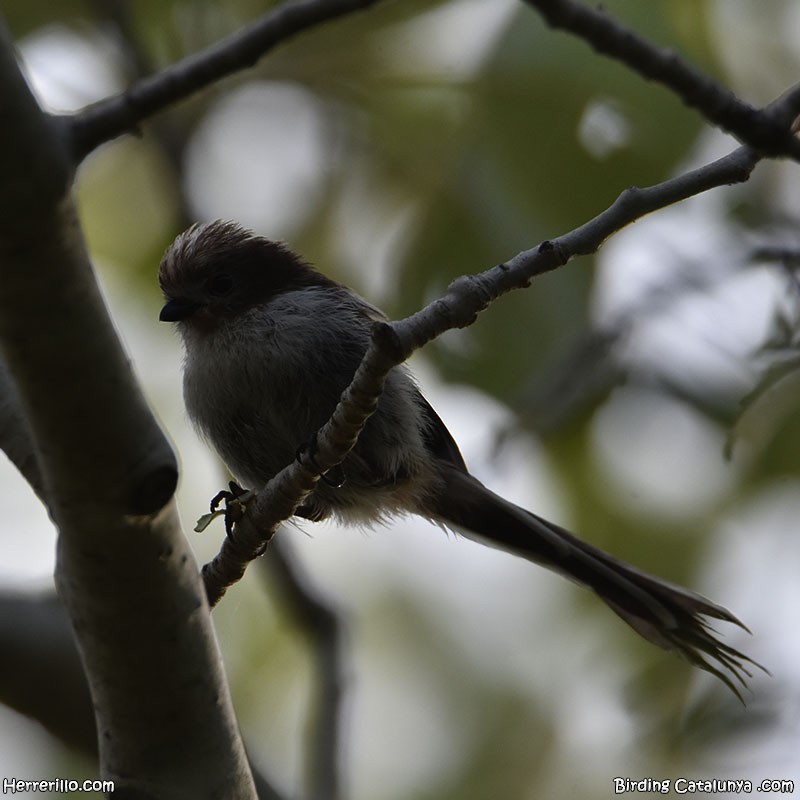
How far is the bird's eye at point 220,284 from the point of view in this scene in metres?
4.06

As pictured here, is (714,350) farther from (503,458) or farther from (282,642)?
(282,642)

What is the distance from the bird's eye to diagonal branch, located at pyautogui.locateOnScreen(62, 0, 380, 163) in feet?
7.04

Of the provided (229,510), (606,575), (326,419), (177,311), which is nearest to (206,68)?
(229,510)

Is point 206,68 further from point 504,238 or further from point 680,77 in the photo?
point 504,238

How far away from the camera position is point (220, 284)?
13.4 feet

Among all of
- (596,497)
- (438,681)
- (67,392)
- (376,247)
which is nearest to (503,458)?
(596,497)

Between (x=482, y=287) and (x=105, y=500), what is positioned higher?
(x=482, y=287)

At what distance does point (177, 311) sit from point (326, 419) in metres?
0.78

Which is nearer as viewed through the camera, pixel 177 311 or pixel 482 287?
pixel 482 287

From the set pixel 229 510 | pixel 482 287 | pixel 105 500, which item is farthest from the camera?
pixel 229 510

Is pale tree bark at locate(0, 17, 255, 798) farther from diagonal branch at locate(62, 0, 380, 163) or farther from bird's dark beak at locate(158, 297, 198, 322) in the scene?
bird's dark beak at locate(158, 297, 198, 322)

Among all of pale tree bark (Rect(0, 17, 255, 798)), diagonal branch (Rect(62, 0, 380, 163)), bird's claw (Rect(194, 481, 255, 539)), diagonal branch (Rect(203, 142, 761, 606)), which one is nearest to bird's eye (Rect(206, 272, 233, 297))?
bird's claw (Rect(194, 481, 255, 539))

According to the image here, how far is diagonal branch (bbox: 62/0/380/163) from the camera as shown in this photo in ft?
6.11

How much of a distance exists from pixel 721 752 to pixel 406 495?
142 centimetres
